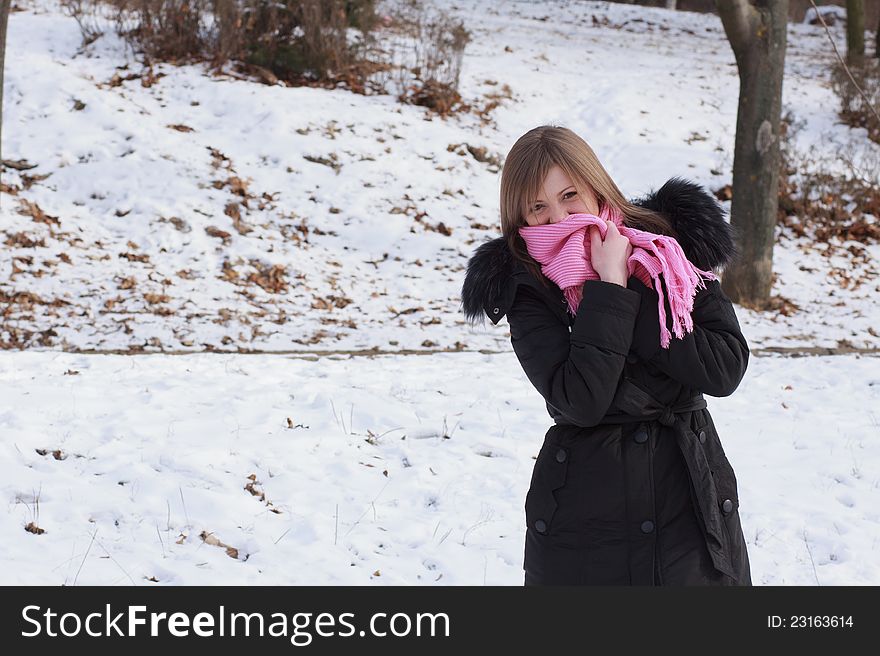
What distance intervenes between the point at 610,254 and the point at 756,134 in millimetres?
7083

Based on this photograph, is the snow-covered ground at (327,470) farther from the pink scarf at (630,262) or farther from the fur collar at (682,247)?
the pink scarf at (630,262)

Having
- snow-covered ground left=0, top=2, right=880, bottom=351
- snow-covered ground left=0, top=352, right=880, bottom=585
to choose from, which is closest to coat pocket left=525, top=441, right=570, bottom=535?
snow-covered ground left=0, top=352, right=880, bottom=585

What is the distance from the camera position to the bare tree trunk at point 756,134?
8258mm

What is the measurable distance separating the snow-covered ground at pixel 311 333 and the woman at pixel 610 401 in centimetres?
179

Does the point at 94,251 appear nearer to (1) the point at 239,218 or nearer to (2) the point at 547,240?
(1) the point at 239,218

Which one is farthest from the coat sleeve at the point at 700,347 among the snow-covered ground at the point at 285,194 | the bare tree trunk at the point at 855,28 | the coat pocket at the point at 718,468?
the bare tree trunk at the point at 855,28

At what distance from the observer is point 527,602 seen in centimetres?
229

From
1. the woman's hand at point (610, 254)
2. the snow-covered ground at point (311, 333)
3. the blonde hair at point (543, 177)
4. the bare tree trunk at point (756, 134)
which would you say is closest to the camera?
the woman's hand at point (610, 254)

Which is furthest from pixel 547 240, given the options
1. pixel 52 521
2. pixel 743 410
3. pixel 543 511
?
pixel 743 410

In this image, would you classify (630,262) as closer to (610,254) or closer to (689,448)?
(610,254)

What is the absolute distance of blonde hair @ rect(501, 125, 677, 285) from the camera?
221 cm

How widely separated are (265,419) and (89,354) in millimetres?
2164

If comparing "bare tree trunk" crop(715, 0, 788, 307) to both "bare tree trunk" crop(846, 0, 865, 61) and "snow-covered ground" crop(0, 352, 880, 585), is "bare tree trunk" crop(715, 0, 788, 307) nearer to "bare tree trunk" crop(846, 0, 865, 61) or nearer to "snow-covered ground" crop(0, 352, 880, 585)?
"snow-covered ground" crop(0, 352, 880, 585)

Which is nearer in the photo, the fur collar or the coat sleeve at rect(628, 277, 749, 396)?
the coat sleeve at rect(628, 277, 749, 396)
